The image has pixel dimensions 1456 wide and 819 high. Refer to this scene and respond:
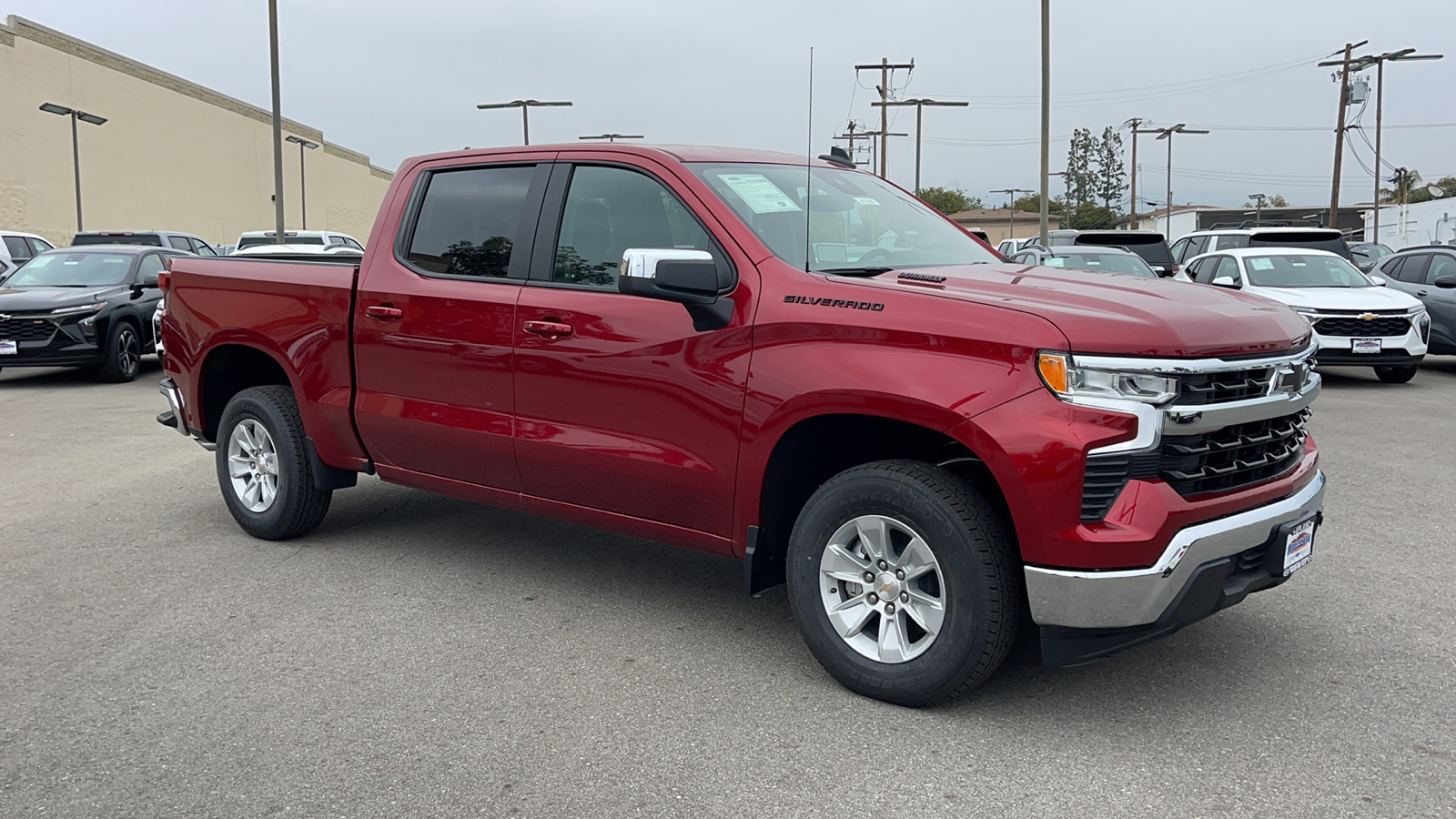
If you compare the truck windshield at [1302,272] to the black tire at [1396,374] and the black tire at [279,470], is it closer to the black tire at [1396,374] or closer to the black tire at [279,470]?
the black tire at [1396,374]

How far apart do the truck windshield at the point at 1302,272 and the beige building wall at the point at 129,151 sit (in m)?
23.9

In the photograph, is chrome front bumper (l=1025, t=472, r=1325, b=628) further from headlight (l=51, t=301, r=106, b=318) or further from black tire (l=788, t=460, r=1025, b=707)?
headlight (l=51, t=301, r=106, b=318)

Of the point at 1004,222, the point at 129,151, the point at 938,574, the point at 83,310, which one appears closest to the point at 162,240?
the point at 83,310

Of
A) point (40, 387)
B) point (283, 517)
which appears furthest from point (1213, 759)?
point (40, 387)

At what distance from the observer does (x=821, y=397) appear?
3.83 meters

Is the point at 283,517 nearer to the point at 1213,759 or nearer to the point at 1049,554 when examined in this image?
the point at 1049,554

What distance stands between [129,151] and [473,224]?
51.6 metres

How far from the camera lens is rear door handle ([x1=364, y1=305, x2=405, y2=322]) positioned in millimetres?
5211

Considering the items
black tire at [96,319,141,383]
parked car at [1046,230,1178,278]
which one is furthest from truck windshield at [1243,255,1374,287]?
black tire at [96,319,141,383]

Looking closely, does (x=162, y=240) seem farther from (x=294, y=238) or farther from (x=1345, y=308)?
(x=1345, y=308)

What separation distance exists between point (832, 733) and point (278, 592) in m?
2.79

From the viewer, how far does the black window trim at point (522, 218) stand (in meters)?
4.88

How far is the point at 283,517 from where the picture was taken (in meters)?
5.87

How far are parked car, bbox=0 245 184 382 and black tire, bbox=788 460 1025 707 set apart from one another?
36.1 feet
